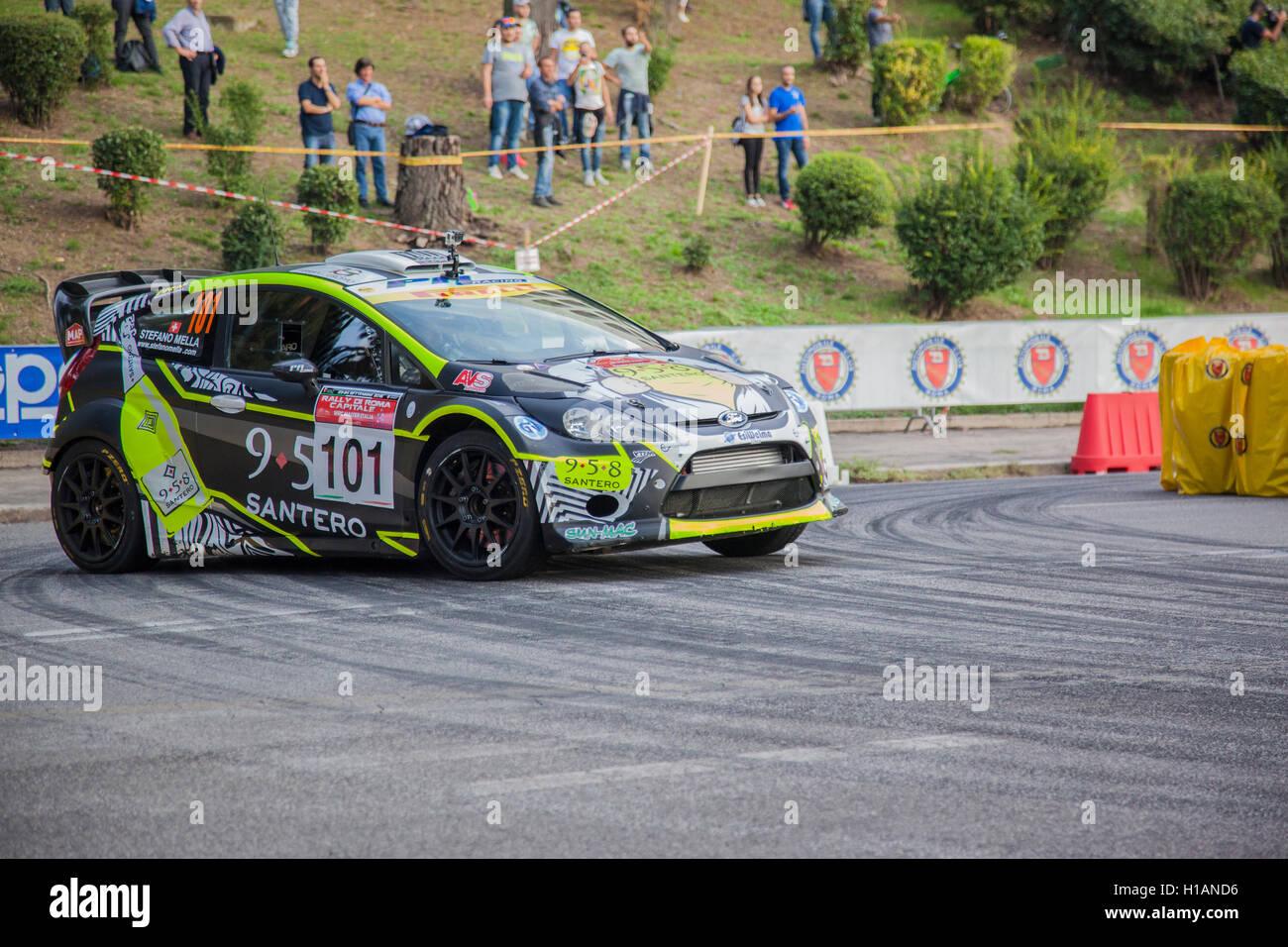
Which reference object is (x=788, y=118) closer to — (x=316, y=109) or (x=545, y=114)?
(x=545, y=114)

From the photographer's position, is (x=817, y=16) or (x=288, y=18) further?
(x=817, y=16)

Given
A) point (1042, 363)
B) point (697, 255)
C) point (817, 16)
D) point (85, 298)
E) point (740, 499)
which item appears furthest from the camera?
point (817, 16)

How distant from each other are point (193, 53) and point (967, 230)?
39.6 ft

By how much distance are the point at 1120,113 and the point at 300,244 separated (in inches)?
837

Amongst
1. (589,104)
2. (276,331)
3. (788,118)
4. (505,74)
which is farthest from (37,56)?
(276,331)

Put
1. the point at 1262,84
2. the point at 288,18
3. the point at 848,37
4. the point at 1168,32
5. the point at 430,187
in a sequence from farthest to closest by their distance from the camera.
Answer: the point at 1168,32 → the point at 848,37 → the point at 1262,84 → the point at 288,18 → the point at 430,187

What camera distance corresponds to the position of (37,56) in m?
23.5

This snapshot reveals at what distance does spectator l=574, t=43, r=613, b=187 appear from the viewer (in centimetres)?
2464

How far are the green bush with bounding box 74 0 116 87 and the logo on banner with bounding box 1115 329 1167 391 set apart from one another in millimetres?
17528

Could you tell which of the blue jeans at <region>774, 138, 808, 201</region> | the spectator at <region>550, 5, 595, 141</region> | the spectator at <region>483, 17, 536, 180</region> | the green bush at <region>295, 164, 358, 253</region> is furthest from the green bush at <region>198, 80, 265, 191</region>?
the blue jeans at <region>774, 138, 808, 201</region>

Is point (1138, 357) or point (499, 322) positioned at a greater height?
point (499, 322)

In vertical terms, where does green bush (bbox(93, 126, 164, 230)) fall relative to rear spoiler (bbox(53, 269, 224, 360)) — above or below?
above

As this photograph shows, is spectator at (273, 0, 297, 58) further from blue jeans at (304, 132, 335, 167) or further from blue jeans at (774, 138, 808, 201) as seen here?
blue jeans at (774, 138, 808, 201)

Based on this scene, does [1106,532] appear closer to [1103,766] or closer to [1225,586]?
[1225,586]
